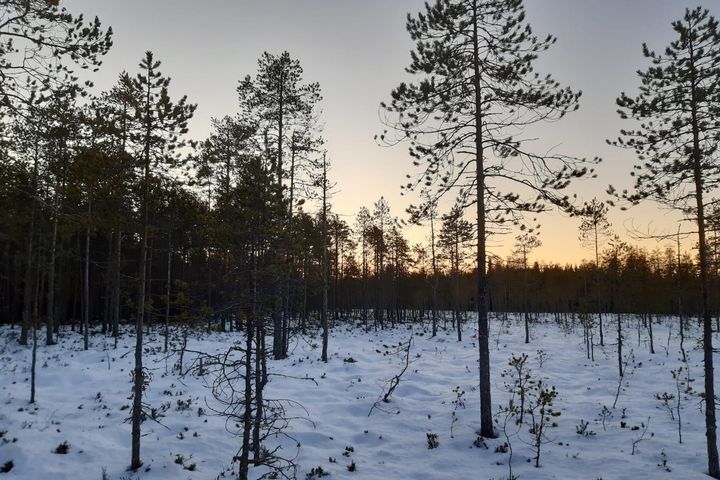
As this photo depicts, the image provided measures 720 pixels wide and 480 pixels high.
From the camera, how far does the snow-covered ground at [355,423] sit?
33.9ft

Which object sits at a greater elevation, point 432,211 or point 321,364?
point 432,211

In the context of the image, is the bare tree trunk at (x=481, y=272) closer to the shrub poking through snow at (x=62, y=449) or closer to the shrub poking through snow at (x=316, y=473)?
the shrub poking through snow at (x=316, y=473)

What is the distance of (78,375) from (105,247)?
20.9m

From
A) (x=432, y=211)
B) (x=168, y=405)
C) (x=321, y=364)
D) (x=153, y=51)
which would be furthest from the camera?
(x=321, y=364)

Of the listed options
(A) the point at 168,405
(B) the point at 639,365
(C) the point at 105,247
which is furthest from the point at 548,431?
(C) the point at 105,247

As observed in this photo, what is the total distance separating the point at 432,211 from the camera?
1333 cm

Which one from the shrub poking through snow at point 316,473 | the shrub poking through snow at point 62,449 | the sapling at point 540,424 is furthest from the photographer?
the shrub poking through snow at point 62,449

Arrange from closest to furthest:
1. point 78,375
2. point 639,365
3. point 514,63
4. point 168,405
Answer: point 514,63, point 168,405, point 78,375, point 639,365

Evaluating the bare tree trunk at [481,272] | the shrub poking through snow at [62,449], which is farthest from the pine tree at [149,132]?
the bare tree trunk at [481,272]

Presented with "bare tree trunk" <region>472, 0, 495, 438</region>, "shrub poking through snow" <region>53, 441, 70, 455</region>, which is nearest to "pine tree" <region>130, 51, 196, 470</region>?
"shrub poking through snow" <region>53, 441, 70, 455</region>

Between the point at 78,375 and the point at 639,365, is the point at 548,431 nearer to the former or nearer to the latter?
the point at 639,365

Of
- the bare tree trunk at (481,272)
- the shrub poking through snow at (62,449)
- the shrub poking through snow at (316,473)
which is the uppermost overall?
the bare tree trunk at (481,272)

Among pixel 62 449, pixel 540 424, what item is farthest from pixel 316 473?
pixel 540 424

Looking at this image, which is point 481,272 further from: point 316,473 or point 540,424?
point 316,473
